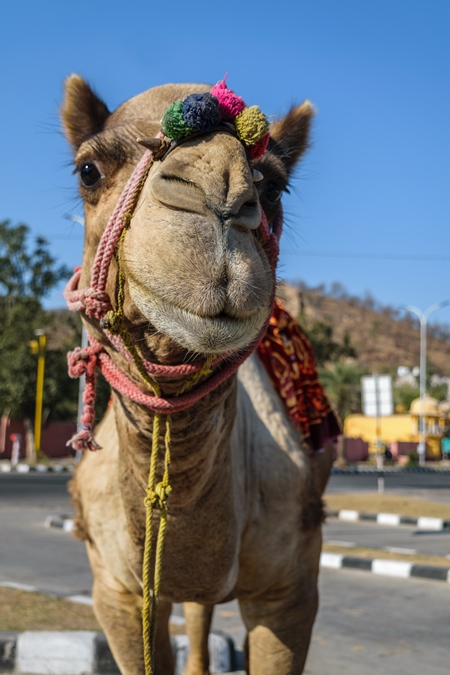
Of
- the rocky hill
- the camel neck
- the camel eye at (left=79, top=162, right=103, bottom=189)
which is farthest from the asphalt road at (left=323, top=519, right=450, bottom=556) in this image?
the rocky hill

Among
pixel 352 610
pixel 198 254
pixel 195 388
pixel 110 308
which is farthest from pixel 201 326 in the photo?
pixel 352 610

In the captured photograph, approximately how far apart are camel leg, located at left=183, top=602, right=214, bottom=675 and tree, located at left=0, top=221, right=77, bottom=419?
100 ft

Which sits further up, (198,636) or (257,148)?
(257,148)

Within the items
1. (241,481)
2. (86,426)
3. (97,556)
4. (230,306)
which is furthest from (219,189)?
(97,556)

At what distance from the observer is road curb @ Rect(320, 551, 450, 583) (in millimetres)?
8406

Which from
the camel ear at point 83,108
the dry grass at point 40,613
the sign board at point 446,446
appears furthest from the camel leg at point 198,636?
the sign board at point 446,446

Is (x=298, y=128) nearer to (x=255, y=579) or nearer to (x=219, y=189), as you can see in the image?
(x=219, y=189)

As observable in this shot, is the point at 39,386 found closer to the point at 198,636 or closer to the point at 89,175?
the point at 198,636

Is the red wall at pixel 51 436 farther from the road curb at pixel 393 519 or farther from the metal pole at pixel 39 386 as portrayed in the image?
the road curb at pixel 393 519

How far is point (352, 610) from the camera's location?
6910mm

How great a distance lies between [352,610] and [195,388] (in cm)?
522

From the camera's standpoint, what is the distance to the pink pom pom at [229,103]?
84.9 inches

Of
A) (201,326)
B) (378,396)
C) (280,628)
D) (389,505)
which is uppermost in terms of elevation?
(378,396)

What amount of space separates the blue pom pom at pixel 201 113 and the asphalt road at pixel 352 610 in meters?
3.97
